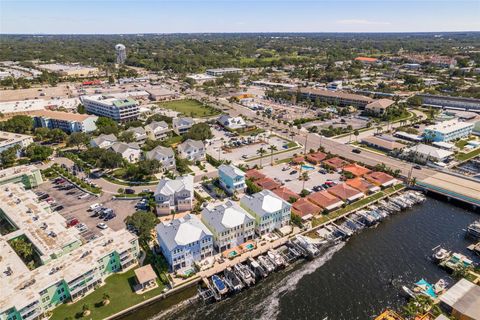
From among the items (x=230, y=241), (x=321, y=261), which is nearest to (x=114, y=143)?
(x=230, y=241)

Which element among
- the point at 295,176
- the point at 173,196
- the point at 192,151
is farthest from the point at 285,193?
the point at 192,151

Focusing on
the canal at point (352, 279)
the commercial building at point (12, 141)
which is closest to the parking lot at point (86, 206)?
the canal at point (352, 279)

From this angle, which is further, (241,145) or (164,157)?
(241,145)

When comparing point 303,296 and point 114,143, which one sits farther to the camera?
point 114,143

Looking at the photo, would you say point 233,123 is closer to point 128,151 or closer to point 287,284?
point 128,151

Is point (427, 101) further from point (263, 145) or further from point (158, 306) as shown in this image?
point (158, 306)

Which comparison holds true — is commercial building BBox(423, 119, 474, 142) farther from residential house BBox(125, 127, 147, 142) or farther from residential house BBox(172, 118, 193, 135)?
residential house BBox(125, 127, 147, 142)

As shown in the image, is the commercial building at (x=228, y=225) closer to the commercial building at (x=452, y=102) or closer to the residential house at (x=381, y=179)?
the residential house at (x=381, y=179)
